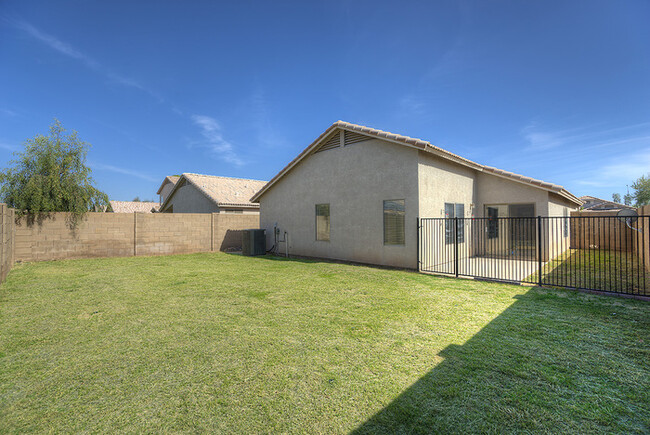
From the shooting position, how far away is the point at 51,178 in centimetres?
1188

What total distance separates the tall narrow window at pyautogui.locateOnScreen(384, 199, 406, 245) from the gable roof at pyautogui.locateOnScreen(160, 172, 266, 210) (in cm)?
1126

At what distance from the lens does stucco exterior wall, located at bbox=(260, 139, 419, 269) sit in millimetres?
9559

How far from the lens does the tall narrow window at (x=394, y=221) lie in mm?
9680

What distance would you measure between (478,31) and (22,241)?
65.9ft

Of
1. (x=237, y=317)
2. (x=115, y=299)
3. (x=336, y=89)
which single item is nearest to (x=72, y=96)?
(x=336, y=89)

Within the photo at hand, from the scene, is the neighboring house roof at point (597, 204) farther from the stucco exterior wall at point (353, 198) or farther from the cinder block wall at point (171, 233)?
the cinder block wall at point (171, 233)

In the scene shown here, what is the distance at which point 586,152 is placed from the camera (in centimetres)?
2156

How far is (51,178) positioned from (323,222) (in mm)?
11949

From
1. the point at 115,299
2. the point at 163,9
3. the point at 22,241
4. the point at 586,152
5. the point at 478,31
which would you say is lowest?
the point at 115,299

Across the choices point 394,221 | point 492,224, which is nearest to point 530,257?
point 492,224

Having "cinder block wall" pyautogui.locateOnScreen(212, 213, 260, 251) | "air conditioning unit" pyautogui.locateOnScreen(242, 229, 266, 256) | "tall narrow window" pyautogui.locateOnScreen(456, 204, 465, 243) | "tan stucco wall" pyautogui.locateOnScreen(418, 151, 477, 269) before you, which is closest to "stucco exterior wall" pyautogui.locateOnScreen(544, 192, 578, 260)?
"tall narrow window" pyautogui.locateOnScreen(456, 204, 465, 243)

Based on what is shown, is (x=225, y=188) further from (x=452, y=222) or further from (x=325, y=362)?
(x=325, y=362)

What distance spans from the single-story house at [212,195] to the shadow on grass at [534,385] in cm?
1690

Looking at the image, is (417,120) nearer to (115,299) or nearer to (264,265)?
(264,265)
